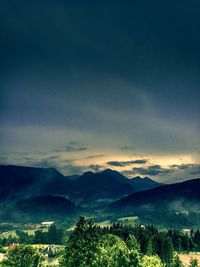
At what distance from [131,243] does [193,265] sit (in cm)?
3570

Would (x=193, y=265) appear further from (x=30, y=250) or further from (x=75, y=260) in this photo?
(x=75, y=260)

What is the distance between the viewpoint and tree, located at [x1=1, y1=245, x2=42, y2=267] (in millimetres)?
104137

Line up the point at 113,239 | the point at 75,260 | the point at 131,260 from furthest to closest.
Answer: the point at 113,239 → the point at 131,260 → the point at 75,260

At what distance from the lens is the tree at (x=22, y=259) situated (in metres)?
104

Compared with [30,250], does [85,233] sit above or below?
above

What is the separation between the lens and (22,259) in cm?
10744

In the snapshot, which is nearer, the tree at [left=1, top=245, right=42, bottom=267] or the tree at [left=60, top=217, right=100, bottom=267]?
the tree at [left=60, top=217, right=100, bottom=267]

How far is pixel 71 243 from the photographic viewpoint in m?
70.6

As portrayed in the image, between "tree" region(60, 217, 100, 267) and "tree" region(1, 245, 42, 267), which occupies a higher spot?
"tree" region(60, 217, 100, 267)

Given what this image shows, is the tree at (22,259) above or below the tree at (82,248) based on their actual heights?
below

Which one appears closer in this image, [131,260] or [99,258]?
[99,258]

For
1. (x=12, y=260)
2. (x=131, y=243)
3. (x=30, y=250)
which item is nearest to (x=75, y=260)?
(x=12, y=260)

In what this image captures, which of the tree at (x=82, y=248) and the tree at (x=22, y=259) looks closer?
the tree at (x=82, y=248)

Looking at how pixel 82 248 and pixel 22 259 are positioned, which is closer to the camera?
pixel 82 248
